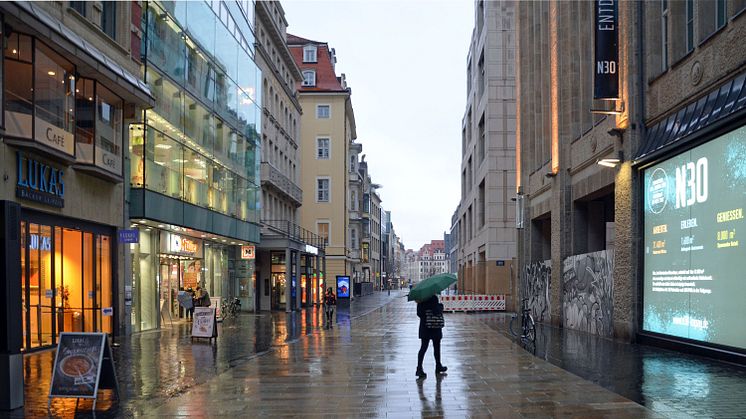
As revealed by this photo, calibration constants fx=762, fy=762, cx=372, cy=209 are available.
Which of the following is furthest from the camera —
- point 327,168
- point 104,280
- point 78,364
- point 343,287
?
point 327,168

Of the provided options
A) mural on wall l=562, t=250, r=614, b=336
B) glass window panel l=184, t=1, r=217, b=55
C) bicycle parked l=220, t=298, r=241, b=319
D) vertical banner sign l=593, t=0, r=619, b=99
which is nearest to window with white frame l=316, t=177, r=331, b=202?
bicycle parked l=220, t=298, r=241, b=319

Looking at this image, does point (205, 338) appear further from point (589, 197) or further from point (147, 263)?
point (589, 197)

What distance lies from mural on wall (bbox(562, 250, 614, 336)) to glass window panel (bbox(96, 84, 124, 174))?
568 inches

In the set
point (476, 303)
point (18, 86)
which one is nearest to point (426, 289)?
point (18, 86)

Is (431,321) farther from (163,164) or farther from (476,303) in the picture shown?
(476,303)

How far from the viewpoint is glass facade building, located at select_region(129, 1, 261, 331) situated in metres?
24.8

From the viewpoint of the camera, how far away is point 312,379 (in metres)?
13.3

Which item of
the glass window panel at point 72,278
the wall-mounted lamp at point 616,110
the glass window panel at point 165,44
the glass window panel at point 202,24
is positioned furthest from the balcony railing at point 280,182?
the wall-mounted lamp at point 616,110

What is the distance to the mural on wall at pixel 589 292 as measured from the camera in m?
21.9

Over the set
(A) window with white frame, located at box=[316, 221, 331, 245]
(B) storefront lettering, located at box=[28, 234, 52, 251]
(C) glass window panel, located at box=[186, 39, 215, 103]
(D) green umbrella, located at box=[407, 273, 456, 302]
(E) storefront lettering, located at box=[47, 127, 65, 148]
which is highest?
(C) glass window panel, located at box=[186, 39, 215, 103]

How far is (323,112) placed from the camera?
2660 inches

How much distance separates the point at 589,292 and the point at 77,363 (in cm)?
1718

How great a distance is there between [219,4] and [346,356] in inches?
781

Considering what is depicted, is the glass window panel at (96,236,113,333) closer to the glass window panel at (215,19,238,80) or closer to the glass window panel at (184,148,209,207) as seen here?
the glass window panel at (184,148,209,207)
